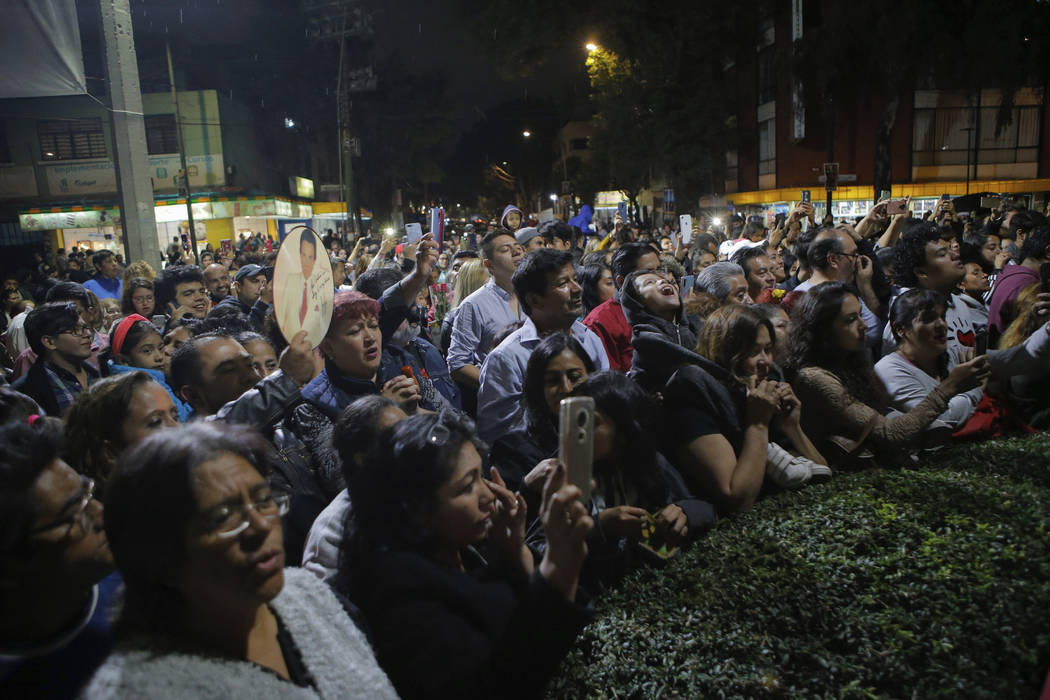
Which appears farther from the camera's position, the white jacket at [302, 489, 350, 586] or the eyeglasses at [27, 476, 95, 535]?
the white jacket at [302, 489, 350, 586]

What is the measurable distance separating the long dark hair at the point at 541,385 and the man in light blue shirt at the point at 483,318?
1825 mm

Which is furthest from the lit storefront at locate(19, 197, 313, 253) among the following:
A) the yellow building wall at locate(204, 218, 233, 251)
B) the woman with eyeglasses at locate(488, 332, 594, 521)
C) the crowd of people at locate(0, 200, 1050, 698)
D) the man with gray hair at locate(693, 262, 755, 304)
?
the woman with eyeglasses at locate(488, 332, 594, 521)

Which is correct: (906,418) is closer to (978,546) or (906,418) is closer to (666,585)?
(978,546)

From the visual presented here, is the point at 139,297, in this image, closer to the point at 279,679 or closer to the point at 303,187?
the point at 279,679

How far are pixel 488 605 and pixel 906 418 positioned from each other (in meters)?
2.58

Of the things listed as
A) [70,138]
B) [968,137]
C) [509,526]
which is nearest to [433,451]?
[509,526]

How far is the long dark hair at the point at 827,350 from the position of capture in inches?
149

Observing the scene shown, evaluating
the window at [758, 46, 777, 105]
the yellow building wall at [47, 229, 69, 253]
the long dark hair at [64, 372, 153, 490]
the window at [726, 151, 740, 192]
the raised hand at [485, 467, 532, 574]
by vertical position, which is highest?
the window at [758, 46, 777, 105]

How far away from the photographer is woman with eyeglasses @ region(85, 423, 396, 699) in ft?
4.80

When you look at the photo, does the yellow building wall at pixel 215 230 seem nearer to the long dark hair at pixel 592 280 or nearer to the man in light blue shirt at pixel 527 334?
the long dark hair at pixel 592 280

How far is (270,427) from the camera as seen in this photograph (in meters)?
3.11

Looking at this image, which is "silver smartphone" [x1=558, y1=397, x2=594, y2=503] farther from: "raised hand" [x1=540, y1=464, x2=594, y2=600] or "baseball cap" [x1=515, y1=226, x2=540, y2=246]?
"baseball cap" [x1=515, y1=226, x2=540, y2=246]

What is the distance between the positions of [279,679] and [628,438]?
1618 mm

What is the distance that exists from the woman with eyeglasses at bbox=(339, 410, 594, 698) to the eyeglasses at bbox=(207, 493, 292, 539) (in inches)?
16.7
